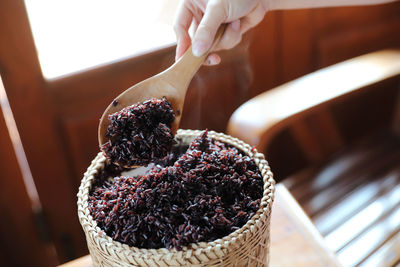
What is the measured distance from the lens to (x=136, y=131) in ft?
3.20

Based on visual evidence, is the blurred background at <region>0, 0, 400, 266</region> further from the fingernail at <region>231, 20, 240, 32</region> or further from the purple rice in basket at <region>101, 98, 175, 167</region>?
the purple rice in basket at <region>101, 98, 175, 167</region>

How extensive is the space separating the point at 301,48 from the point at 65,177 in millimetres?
1498

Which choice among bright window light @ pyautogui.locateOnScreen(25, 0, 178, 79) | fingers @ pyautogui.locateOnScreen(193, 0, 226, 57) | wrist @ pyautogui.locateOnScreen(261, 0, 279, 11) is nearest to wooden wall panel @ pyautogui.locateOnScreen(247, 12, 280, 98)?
bright window light @ pyautogui.locateOnScreen(25, 0, 178, 79)

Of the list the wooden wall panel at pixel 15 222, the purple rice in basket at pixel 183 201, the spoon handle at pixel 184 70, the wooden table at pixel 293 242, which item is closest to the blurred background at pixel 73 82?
the wooden wall panel at pixel 15 222

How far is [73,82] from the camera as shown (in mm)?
1682

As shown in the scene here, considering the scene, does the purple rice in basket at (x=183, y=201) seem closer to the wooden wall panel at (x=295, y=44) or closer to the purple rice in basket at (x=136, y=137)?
the purple rice in basket at (x=136, y=137)

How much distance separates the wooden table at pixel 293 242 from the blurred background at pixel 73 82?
1.48ft

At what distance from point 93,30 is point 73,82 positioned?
11.0 inches

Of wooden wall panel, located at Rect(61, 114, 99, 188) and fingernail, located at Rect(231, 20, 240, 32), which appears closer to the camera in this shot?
fingernail, located at Rect(231, 20, 240, 32)

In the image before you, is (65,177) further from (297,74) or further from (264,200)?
(297,74)

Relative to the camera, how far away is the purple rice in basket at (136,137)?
3.18 ft

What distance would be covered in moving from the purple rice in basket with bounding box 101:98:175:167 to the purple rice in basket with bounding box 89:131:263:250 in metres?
0.05

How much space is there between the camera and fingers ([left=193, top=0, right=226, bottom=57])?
1.07 metres

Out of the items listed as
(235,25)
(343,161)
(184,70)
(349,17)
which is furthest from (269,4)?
(349,17)
